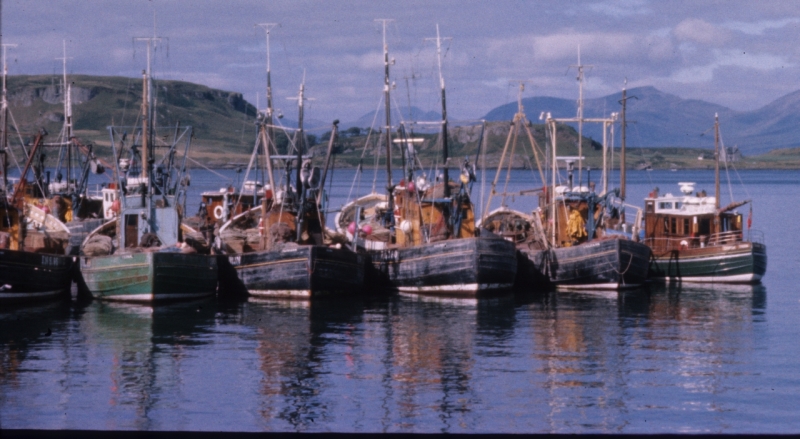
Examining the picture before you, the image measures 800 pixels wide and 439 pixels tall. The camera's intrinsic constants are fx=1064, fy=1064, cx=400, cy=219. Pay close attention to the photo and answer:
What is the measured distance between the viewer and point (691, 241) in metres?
47.7

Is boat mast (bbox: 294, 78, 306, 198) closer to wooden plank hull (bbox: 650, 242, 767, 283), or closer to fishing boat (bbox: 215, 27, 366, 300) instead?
fishing boat (bbox: 215, 27, 366, 300)

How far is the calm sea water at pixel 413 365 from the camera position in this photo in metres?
22.1

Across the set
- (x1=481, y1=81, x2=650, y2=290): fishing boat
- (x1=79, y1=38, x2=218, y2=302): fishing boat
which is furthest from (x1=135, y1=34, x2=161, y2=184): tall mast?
(x1=481, y1=81, x2=650, y2=290): fishing boat

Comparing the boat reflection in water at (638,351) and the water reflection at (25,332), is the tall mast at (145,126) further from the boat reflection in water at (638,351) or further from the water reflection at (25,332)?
the boat reflection in water at (638,351)

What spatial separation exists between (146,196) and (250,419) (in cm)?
2255

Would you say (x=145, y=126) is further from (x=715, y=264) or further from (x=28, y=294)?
(x=715, y=264)

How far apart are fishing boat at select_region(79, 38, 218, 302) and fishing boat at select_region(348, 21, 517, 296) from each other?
23.6ft

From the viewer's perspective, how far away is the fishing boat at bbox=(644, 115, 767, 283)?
1844 inches

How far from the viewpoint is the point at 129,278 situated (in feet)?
130

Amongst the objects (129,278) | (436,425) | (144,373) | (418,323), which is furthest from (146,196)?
(436,425)

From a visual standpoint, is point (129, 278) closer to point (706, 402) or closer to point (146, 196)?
point (146, 196)

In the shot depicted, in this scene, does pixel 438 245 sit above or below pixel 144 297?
above

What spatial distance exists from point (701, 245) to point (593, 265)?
623 centimetres

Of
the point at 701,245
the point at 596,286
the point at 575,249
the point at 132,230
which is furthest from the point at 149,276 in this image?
the point at 701,245
